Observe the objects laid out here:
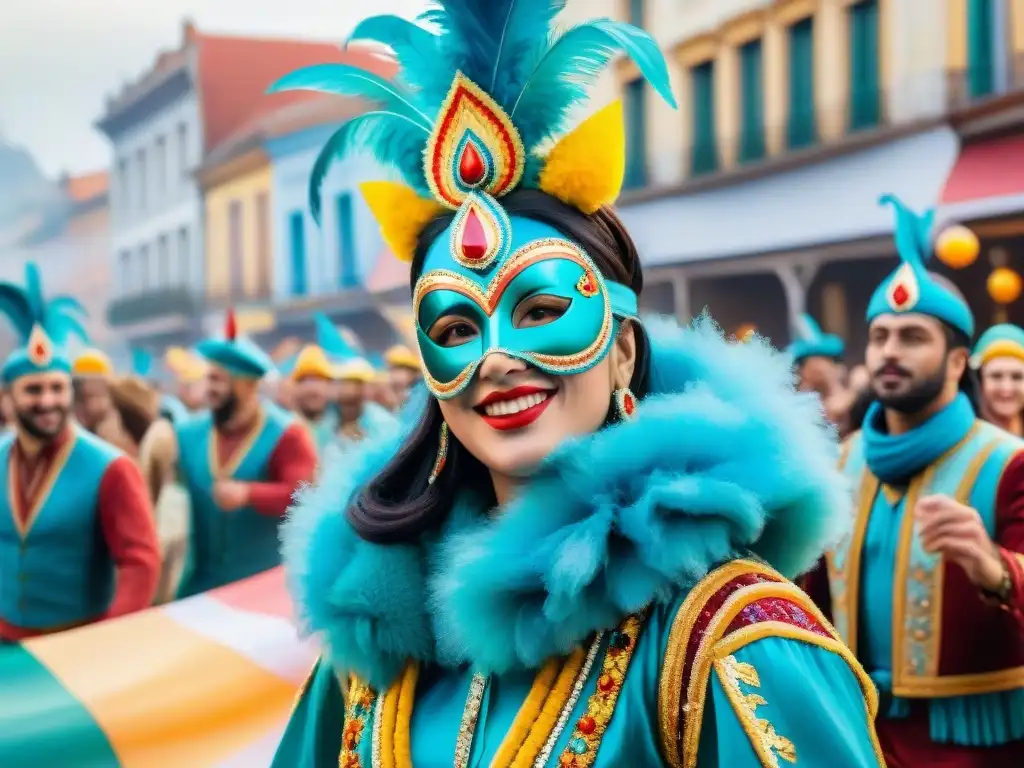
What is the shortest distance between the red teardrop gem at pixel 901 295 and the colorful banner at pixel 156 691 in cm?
198

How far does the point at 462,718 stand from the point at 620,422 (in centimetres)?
47

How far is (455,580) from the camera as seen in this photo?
5.30 ft

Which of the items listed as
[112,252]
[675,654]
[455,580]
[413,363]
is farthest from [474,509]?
[112,252]

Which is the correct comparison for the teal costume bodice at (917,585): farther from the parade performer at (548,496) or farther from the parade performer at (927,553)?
the parade performer at (548,496)

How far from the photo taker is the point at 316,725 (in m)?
1.89

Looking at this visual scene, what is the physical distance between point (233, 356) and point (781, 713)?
5.58 m

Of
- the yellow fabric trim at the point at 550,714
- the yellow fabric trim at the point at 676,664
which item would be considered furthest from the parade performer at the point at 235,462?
the yellow fabric trim at the point at 676,664

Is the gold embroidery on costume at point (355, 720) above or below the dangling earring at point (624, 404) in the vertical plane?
below

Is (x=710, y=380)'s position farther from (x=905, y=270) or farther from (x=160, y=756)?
(x=905, y=270)

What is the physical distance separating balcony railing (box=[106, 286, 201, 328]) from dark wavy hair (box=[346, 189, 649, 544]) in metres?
15.8

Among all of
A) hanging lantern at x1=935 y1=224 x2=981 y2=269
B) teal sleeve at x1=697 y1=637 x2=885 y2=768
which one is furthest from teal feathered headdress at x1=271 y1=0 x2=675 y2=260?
hanging lantern at x1=935 y1=224 x2=981 y2=269

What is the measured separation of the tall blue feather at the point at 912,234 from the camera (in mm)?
3666

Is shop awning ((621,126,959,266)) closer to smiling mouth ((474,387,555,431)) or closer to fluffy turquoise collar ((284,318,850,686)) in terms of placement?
fluffy turquoise collar ((284,318,850,686))

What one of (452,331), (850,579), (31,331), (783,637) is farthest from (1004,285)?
(783,637)
